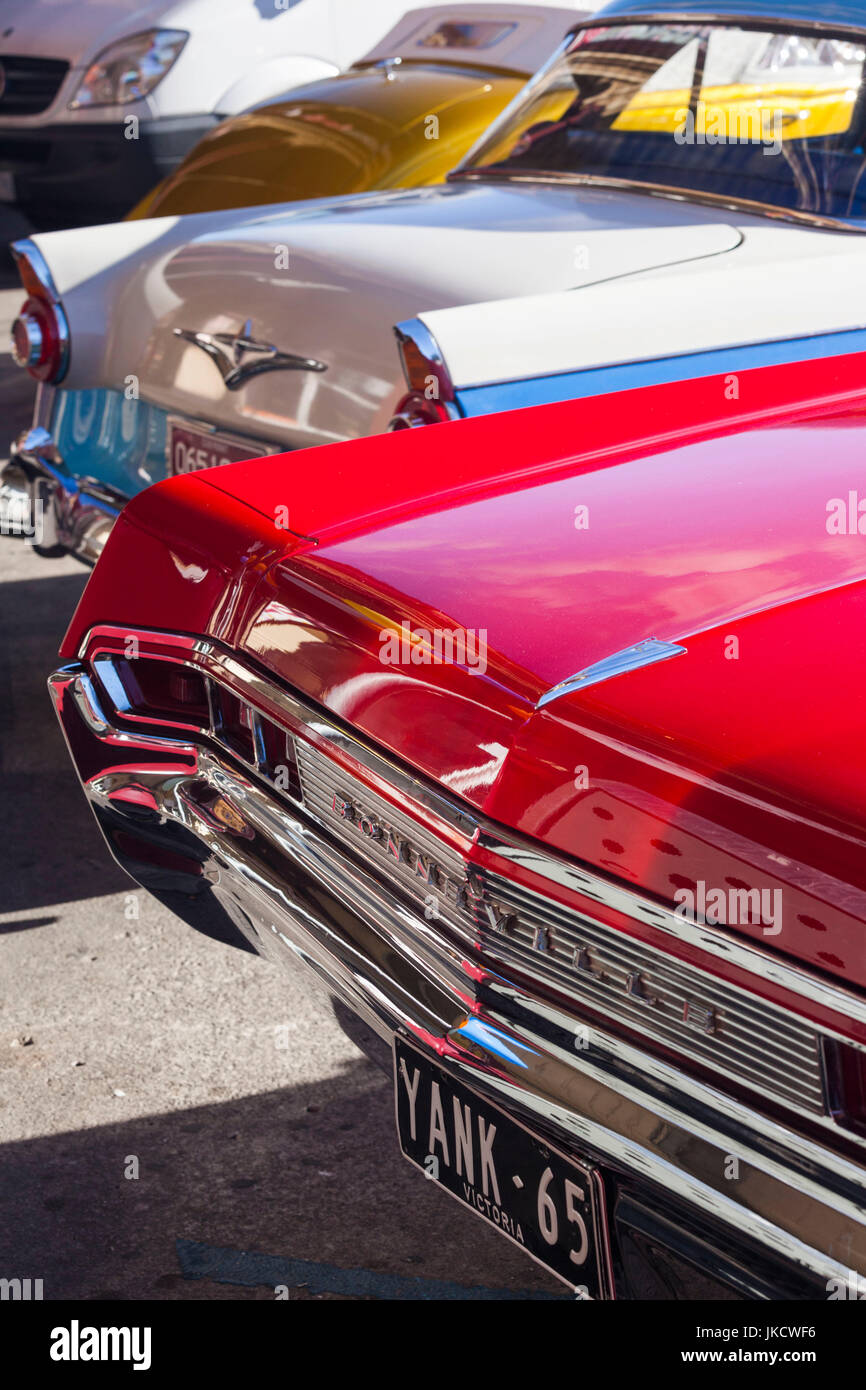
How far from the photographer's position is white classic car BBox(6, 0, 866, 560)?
3.03 m

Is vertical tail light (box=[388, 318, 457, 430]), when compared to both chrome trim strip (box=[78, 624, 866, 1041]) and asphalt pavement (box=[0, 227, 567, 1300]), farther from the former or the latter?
asphalt pavement (box=[0, 227, 567, 1300])

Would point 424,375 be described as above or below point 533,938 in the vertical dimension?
above

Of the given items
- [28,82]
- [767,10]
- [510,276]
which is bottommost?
[510,276]

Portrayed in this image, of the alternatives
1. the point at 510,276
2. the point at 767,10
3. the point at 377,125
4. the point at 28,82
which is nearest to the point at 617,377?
the point at 510,276

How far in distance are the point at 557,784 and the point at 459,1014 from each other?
321mm

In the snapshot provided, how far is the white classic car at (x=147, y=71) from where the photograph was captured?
27.0 feet

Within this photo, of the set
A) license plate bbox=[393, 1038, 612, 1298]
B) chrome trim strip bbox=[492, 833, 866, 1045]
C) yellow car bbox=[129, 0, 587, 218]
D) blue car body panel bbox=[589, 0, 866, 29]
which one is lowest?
license plate bbox=[393, 1038, 612, 1298]

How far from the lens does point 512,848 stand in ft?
5.09

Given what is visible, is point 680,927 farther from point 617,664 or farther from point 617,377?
point 617,377

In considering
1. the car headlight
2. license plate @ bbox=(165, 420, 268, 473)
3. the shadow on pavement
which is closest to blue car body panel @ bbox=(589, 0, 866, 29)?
license plate @ bbox=(165, 420, 268, 473)

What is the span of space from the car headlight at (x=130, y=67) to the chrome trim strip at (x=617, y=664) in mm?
7604

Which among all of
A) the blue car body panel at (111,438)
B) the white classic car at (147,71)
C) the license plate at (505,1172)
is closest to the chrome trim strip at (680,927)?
the license plate at (505,1172)

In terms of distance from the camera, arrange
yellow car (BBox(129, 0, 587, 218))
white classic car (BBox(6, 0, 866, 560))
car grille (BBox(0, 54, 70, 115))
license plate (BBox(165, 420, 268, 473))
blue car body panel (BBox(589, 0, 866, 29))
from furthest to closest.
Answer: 1. car grille (BBox(0, 54, 70, 115))
2. yellow car (BBox(129, 0, 587, 218))
3. blue car body panel (BBox(589, 0, 866, 29))
4. license plate (BBox(165, 420, 268, 473))
5. white classic car (BBox(6, 0, 866, 560))
